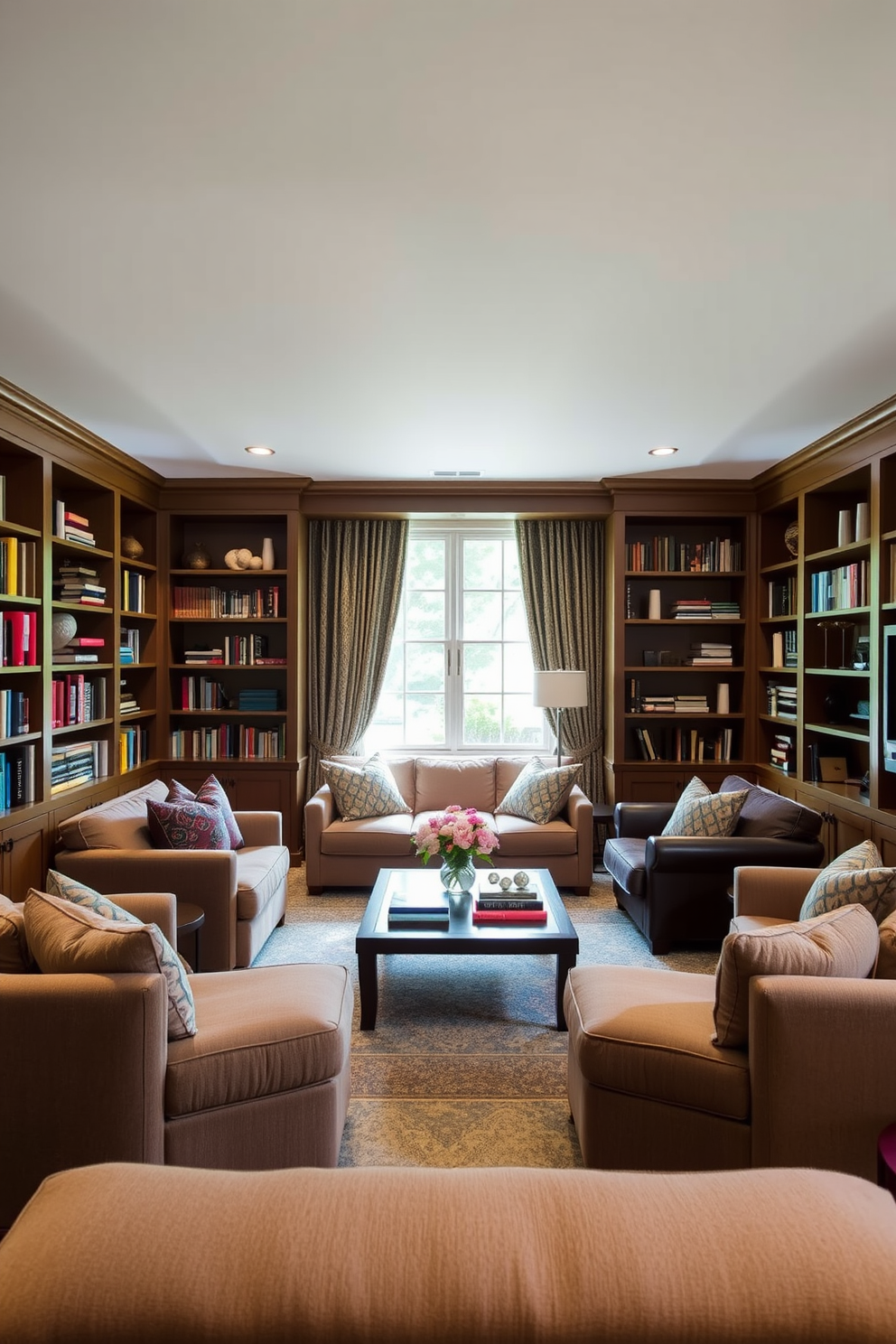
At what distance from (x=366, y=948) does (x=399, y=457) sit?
2.88 m

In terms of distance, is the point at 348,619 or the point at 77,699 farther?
the point at 348,619

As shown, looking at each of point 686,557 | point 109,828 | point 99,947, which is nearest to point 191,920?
point 109,828

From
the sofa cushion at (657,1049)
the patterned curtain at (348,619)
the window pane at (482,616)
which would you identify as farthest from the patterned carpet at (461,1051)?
the window pane at (482,616)

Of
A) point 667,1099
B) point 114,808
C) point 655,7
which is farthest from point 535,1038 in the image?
point 655,7

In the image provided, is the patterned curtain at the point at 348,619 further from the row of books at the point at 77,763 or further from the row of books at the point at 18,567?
the row of books at the point at 18,567

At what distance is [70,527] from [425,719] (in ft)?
9.28

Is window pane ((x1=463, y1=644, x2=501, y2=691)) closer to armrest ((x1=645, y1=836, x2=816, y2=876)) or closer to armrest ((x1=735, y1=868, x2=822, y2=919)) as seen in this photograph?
armrest ((x1=645, y1=836, x2=816, y2=876))

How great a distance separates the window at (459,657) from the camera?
5922 mm

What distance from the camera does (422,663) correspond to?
19.5 feet

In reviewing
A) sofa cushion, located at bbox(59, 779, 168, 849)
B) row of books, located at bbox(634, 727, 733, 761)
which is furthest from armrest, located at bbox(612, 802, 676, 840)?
sofa cushion, located at bbox(59, 779, 168, 849)

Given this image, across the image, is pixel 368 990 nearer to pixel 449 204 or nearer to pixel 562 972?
pixel 562 972

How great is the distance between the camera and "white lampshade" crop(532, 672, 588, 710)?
506 cm

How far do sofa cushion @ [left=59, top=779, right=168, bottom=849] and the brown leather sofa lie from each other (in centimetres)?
243

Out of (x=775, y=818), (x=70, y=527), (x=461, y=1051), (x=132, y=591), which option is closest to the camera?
(x=461, y=1051)
